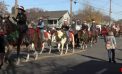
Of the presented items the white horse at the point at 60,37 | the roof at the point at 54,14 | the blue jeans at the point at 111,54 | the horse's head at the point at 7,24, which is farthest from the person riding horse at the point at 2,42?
the roof at the point at 54,14

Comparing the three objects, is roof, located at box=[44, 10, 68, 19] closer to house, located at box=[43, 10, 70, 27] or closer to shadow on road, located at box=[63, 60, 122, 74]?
house, located at box=[43, 10, 70, 27]

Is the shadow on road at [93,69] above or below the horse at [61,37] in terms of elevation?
below

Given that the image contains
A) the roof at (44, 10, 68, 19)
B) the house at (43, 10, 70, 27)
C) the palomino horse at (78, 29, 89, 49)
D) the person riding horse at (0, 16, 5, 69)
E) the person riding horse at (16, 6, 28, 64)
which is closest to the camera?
the person riding horse at (0, 16, 5, 69)

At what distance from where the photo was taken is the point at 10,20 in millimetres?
17859

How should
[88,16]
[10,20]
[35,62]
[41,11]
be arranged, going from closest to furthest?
[10,20]
[35,62]
[41,11]
[88,16]

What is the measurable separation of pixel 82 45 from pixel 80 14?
89765 mm

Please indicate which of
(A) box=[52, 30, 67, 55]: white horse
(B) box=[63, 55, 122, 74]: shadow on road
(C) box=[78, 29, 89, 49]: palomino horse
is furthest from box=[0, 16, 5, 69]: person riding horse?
(C) box=[78, 29, 89, 49]: palomino horse

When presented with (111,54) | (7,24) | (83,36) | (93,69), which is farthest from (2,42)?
(83,36)

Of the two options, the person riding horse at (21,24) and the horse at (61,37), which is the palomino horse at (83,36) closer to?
the horse at (61,37)

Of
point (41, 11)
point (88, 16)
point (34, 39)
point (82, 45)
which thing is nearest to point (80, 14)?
point (88, 16)

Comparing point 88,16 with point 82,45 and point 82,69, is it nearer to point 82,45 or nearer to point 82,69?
point 82,45

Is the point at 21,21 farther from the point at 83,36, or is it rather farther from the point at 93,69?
the point at 83,36

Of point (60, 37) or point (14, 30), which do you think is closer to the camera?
point (14, 30)

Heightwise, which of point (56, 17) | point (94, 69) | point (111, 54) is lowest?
point (94, 69)
